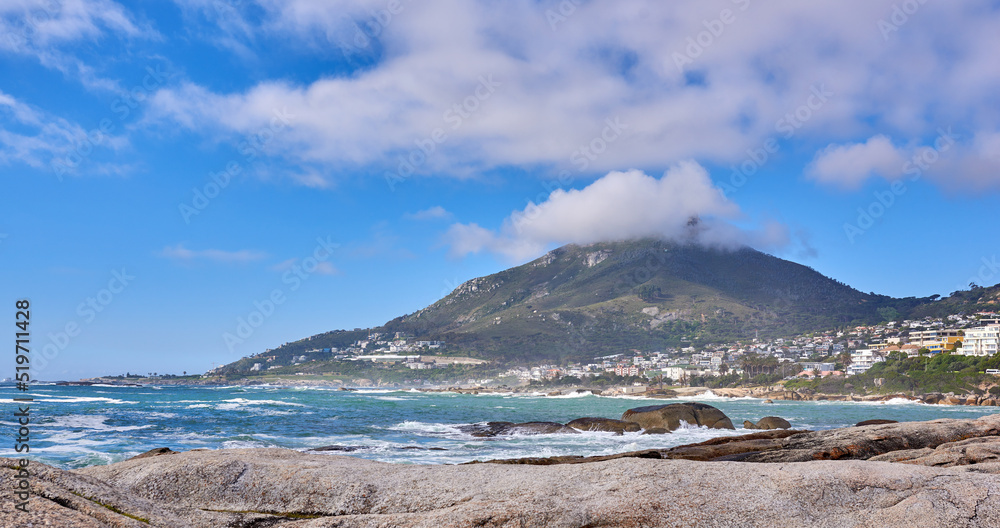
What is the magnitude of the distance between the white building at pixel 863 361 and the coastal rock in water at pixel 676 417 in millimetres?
87680

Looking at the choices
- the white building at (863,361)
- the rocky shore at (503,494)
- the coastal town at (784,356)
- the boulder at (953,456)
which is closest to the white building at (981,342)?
the coastal town at (784,356)

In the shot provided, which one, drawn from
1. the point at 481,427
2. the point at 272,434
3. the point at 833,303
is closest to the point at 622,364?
the point at 833,303

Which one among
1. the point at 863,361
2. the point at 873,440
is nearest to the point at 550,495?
the point at 873,440

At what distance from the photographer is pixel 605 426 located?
3581cm

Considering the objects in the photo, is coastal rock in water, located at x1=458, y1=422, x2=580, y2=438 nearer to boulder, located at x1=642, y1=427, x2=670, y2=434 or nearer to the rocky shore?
boulder, located at x1=642, y1=427, x2=670, y2=434

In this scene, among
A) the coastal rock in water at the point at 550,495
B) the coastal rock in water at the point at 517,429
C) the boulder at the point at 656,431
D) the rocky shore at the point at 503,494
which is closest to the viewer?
the rocky shore at the point at 503,494

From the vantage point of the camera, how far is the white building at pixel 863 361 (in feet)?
362

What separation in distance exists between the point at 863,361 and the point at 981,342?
723 inches

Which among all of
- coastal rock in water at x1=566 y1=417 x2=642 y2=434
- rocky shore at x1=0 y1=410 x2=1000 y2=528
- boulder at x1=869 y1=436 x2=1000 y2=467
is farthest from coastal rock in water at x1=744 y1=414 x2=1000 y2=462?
coastal rock in water at x1=566 y1=417 x2=642 y2=434

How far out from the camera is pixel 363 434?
32.3m

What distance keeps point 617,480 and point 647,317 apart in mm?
191617

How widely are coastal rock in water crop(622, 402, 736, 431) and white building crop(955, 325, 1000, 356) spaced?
89004 mm

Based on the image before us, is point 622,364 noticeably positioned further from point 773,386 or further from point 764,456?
point 764,456

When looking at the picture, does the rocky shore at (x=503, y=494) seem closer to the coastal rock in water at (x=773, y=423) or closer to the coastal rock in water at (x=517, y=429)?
the coastal rock in water at (x=517, y=429)
